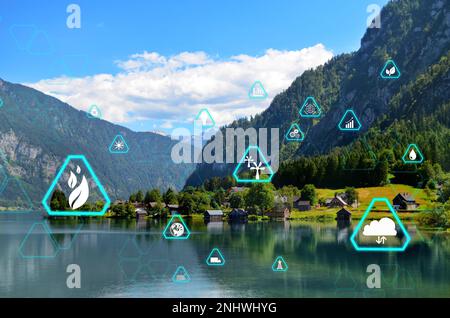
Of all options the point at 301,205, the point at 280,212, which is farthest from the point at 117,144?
the point at 280,212

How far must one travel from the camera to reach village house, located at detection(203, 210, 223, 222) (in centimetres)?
4134

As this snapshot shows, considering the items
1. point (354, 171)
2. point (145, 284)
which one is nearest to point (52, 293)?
point (145, 284)

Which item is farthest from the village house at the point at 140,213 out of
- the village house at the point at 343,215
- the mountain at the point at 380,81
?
the mountain at the point at 380,81

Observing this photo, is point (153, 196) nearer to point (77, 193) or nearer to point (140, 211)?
Answer: point (140, 211)

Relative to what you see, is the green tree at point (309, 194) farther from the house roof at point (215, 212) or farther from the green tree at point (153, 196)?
the green tree at point (153, 196)

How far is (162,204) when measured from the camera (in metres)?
47.9

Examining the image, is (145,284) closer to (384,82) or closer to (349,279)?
(349,279)

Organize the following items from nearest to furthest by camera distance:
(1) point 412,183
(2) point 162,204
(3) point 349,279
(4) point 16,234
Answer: (3) point 349,279
(1) point 412,183
(4) point 16,234
(2) point 162,204

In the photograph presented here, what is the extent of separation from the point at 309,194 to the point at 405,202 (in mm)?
16570

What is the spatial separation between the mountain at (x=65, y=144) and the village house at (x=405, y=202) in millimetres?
12420

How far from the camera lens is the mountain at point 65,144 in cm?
2375

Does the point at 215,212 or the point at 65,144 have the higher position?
the point at 65,144

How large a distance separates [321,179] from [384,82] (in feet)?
277

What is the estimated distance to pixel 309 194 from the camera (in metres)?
44.9
